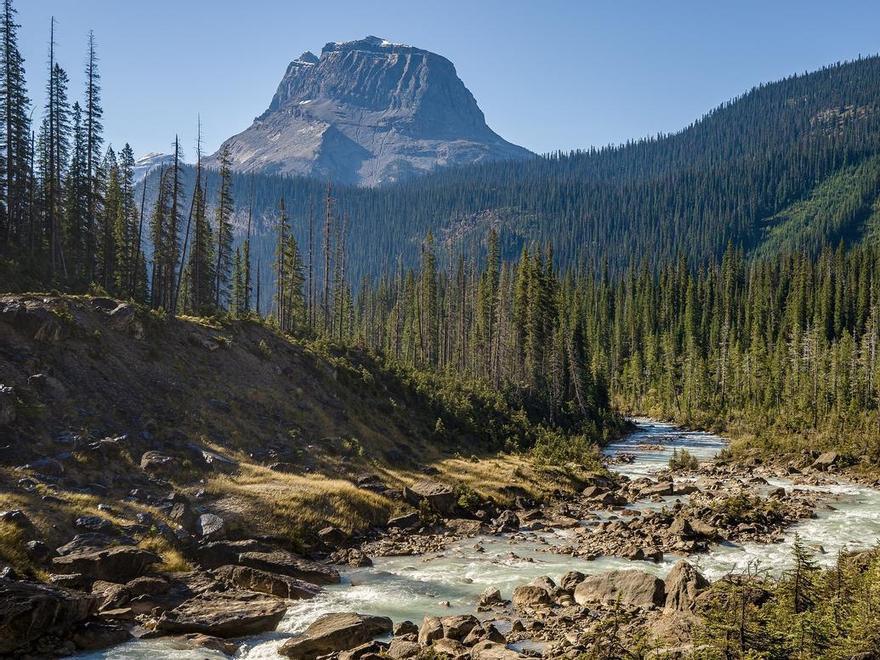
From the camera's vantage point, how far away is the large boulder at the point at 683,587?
59.5 ft

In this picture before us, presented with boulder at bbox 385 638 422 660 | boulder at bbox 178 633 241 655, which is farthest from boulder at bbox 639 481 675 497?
boulder at bbox 178 633 241 655

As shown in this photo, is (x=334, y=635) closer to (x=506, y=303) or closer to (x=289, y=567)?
(x=289, y=567)

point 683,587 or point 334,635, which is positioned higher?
point 683,587

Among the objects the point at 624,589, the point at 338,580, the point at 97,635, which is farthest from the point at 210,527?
the point at 624,589

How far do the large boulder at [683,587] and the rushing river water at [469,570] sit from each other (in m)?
0.63

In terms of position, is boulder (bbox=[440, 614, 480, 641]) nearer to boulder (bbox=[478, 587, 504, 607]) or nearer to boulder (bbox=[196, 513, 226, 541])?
boulder (bbox=[478, 587, 504, 607])

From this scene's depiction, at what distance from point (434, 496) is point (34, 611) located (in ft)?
67.5

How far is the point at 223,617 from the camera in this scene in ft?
59.2

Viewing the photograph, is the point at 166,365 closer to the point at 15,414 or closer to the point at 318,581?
the point at 15,414

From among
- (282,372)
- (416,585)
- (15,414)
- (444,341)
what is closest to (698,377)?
(444,341)

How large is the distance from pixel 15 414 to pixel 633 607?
26.4m

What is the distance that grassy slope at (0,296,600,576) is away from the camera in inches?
1056

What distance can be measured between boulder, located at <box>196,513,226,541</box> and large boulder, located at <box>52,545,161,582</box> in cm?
361

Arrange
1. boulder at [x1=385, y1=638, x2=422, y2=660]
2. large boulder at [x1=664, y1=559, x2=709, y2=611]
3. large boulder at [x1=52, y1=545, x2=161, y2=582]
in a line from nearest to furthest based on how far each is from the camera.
Result: boulder at [x1=385, y1=638, x2=422, y2=660], large boulder at [x1=664, y1=559, x2=709, y2=611], large boulder at [x1=52, y1=545, x2=161, y2=582]
